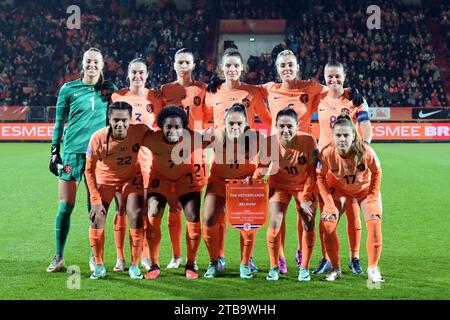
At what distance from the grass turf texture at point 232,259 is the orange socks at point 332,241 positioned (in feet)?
0.69

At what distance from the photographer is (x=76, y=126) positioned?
21.6ft

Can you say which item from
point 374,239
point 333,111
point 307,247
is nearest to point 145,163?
point 307,247

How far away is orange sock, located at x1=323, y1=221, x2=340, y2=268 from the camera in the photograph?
235 inches

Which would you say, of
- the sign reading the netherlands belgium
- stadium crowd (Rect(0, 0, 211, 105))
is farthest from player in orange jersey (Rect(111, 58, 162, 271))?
stadium crowd (Rect(0, 0, 211, 105))

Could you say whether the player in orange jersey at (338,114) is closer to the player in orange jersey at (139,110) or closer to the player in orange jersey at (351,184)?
the player in orange jersey at (351,184)

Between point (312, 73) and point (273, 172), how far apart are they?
21.2 metres

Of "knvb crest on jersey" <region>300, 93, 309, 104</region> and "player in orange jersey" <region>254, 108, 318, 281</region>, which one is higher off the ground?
"knvb crest on jersey" <region>300, 93, 309, 104</region>

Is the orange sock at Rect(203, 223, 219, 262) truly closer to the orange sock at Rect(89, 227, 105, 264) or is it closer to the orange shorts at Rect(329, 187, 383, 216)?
the orange sock at Rect(89, 227, 105, 264)

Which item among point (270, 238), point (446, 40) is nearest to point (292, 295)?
point (270, 238)

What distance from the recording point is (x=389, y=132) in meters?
24.0

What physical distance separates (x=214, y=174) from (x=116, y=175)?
0.88 metres

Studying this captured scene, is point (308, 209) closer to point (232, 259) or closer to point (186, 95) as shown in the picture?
point (232, 259)
